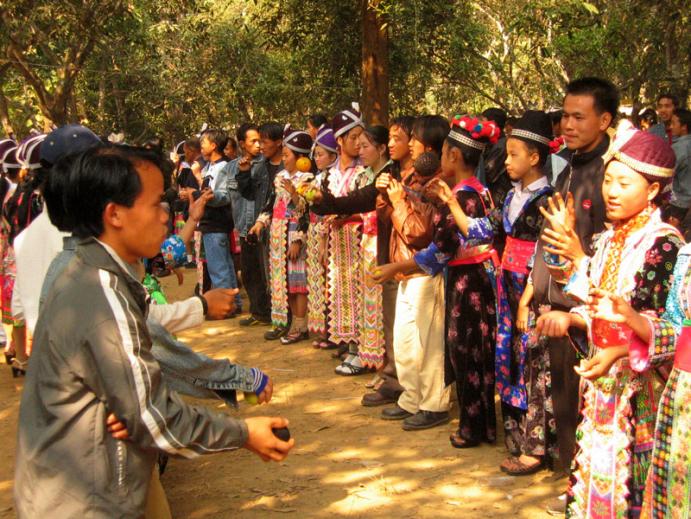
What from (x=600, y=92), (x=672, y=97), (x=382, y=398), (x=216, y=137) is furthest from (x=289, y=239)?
(x=672, y=97)

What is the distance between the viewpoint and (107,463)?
2.13 meters

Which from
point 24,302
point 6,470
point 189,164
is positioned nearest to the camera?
point 24,302

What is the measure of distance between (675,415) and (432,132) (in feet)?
9.70

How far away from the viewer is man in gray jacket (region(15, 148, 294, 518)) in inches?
82.5

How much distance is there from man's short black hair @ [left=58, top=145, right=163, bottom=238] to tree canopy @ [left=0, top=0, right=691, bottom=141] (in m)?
4.94

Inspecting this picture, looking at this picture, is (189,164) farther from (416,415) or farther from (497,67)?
(416,415)

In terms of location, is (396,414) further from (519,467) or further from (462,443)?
(519,467)

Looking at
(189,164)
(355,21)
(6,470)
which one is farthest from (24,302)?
(355,21)

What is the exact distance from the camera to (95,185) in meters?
2.25

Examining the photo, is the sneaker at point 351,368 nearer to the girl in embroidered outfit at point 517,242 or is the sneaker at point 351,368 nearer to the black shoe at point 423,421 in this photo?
the black shoe at point 423,421

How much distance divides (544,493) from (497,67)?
8.30 meters

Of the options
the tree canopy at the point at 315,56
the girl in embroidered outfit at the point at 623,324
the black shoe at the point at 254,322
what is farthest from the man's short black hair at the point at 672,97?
the girl in embroidered outfit at the point at 623,324

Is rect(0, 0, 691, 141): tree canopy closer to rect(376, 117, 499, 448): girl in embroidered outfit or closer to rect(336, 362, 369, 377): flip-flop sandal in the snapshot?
rect(376, 117, 499, 448): girl in embroidered outfit

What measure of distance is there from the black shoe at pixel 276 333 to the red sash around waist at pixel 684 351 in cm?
563
